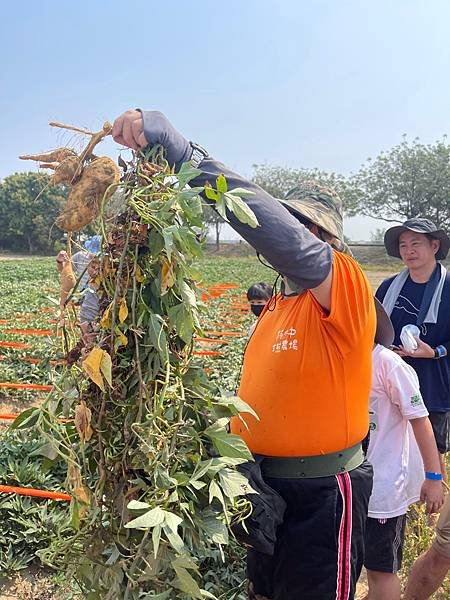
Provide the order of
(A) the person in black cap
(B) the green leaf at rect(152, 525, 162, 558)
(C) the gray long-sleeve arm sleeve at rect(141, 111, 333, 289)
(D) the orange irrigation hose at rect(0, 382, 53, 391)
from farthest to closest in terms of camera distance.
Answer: (D) the orange irrigation hose at rect(0, 382, 53, 391)
(A) the person in black cap
(C) the gray long-sleeve arm sleeve at rect(141, 111, 333, 289)
(B) the green leaf at rect(152, 525, 162, 558)

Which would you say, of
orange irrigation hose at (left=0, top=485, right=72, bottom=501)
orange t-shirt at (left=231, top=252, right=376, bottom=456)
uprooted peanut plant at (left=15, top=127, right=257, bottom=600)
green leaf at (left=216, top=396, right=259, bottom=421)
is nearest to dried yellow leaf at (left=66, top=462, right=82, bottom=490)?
uprooted peanut plant at (left=15, top=127, right=257, bottom=600)

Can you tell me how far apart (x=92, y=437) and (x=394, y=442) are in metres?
1.64

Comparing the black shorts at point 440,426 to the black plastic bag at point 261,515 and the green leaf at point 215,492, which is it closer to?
the black plastic bag at point 261,515

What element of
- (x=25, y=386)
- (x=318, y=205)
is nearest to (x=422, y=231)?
(x=318, y=205)

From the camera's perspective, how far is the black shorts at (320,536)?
175 cm

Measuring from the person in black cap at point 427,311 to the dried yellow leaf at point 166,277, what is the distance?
231cm

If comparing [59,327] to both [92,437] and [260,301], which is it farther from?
[260,301]

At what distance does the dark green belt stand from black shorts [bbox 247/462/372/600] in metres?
0.02

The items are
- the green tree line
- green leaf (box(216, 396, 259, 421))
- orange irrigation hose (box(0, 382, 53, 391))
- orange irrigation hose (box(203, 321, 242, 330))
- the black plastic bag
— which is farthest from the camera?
the green tree line

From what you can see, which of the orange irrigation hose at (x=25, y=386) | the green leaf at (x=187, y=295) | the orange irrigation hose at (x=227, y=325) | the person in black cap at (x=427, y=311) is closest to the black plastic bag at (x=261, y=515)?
the green leaf at (x=187, y=295)

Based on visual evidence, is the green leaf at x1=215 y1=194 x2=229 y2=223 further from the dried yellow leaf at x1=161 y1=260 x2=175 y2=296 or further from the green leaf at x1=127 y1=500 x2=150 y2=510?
the green leaf at x1=127 y1=500 x2=150 y2=510

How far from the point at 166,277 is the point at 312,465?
2.68 feet

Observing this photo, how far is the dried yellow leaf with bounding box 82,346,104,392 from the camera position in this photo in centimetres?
130

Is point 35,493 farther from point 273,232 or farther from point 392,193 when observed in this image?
point 392,193
